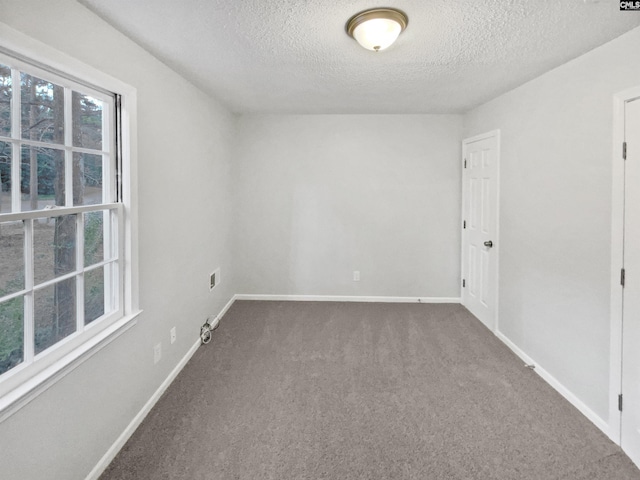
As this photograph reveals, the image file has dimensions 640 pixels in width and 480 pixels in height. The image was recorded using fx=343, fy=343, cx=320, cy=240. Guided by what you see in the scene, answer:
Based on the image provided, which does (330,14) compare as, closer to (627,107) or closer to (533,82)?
(627,107)

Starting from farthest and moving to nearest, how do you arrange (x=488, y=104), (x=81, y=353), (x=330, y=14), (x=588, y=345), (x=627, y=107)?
(x=488, y=104), (x=588, y=345), (x=627, y=107), (x=330, y=14), (x=81, y=353)

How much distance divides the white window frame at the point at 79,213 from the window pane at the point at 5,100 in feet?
0.15

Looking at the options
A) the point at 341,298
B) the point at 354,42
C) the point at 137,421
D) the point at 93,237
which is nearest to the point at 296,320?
the point at 341,298

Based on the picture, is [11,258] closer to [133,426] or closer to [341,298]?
[133,426]

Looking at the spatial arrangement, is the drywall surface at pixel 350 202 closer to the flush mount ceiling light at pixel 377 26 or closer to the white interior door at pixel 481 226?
the white interior door at pixel 481 226

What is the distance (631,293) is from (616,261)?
19cm

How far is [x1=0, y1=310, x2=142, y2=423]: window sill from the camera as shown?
4.05ft

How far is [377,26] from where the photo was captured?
177 cm

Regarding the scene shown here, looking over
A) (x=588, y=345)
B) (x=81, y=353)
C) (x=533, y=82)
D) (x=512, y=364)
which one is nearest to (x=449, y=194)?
(x=533, y=82)

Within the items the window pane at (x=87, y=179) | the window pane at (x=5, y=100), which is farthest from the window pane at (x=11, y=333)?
the window pane at (x=5, y=100)

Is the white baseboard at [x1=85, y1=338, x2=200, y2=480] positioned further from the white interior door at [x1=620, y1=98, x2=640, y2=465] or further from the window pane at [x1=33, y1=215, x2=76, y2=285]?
the white interior door at [x1=620, y1=98, x2=640, y2=465]

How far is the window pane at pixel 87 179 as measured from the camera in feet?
5.52

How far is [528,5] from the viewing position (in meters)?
1.65

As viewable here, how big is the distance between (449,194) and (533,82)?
1681 millimetres
